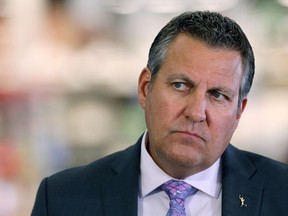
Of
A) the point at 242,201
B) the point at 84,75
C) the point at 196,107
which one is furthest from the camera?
the point at 84,75

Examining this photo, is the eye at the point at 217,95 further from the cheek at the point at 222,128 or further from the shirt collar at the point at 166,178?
the shirt collar at the point at 166,178

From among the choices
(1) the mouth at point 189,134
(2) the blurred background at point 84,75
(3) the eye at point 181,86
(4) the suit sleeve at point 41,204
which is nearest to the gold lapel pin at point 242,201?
(1) the mouth at point 189,134

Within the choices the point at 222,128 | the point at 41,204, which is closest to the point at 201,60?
the point at 222,128

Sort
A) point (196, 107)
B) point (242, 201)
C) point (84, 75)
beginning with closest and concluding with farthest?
1. point (196, 107)
2. point (242, 201)
3. point (84, 75)

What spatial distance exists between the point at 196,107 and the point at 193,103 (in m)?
0.02

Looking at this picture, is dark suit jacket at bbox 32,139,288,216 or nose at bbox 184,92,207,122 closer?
nose at bbox 184,92,207,122

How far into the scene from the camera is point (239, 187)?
6.01 feet

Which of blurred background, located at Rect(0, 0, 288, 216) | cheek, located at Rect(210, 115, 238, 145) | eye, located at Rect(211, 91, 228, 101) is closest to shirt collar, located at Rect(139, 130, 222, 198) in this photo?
cheek, located at Rect(210, 115, 238, 145)

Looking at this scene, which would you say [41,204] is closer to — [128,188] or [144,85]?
[128,188]

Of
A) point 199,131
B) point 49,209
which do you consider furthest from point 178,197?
point 49,209

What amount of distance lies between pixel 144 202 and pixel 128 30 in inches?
57.2

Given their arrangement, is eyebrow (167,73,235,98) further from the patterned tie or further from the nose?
the patterned tie

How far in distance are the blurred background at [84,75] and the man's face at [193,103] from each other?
4.59ft

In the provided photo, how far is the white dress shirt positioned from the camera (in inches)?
72.0
